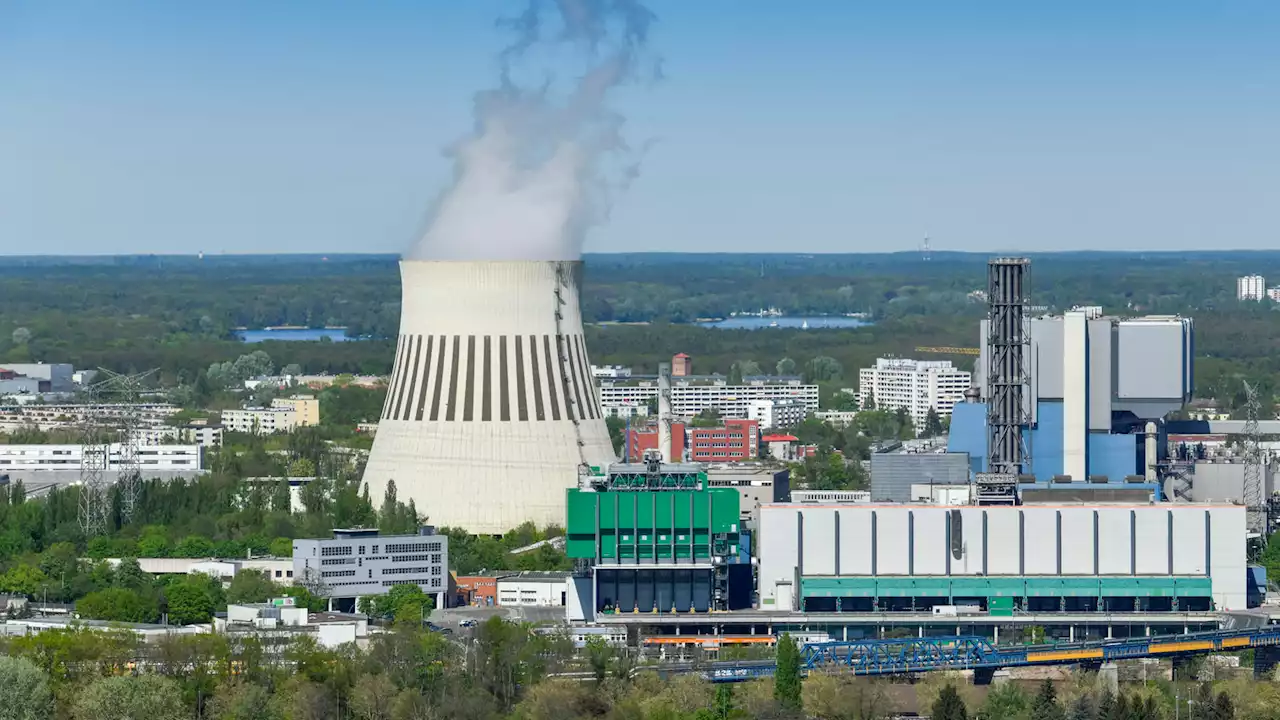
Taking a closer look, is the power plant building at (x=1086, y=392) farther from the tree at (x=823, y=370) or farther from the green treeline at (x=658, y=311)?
the tree at (x=823, y=370)

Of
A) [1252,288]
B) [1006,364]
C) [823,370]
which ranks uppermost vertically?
[1252,288]

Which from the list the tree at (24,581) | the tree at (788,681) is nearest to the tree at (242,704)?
the tree at (788,681)

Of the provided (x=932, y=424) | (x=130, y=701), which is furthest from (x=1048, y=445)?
(x=932, y=424)

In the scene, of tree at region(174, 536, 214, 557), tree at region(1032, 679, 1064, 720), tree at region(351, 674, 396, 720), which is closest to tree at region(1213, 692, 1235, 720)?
tree at region(1032, 679, 1064, 720)

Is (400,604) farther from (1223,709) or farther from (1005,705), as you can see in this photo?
(1223,709)

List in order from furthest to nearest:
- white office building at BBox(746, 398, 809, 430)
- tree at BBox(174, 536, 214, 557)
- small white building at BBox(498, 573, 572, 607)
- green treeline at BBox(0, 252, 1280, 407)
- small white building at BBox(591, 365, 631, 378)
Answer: green treeline at BBox(0, 252, 1280, 407) → small white building at BBox(591, 365, 631, 378) → white office building at BBox(746, 398, 809, 430) → tree at BBox(174, 536, 214, 557) → small white building at BBox(498, 573, 572, 607)

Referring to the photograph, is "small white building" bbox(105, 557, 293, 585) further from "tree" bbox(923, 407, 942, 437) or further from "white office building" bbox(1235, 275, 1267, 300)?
"white office building" bbox(1235, 275, 1267, 300)
